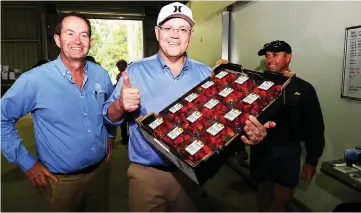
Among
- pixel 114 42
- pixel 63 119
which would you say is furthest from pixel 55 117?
pixel 114 42

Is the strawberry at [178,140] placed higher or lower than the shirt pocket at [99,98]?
lower

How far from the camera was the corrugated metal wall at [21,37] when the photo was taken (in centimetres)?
705

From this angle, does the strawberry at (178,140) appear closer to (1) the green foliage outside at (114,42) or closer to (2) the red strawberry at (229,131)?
(2) the red strawberry at (229,131)

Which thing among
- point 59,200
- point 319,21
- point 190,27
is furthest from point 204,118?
point 319,21

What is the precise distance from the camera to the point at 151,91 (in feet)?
4.17

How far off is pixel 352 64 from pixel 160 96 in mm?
1278

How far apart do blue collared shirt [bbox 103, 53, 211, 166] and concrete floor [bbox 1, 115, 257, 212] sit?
43.0 inches

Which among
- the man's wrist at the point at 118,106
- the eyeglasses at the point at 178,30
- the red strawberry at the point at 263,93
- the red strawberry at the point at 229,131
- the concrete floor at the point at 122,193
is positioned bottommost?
the concrete floor at the point at 122,193

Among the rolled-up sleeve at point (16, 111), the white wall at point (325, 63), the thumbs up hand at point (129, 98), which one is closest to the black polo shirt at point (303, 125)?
the white wall at point (325, 63)

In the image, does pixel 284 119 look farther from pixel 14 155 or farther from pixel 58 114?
pixel 14 155

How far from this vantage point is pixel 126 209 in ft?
8.38

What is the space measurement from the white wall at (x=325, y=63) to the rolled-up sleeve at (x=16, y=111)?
6.07 ft

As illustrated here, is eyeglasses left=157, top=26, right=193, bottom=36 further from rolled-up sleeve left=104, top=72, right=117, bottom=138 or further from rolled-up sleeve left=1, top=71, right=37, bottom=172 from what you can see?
rolled-up sleeve left=1, top=71, right=37, bottom=172

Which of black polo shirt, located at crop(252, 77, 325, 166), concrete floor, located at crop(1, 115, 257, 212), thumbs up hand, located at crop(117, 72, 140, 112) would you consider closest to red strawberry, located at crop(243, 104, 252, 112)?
thumbs up hand, located at crop(117, 72, 140, 112)
